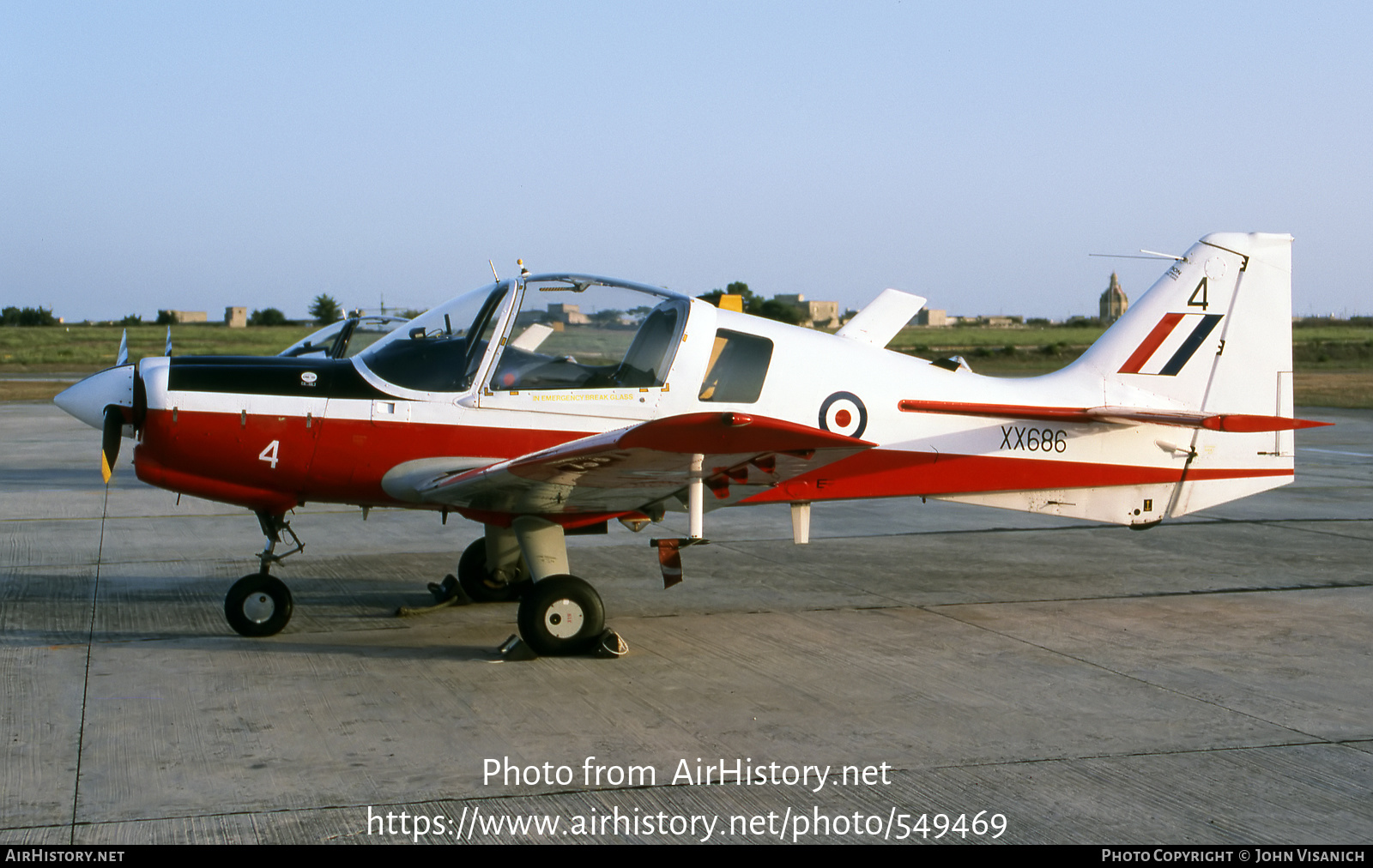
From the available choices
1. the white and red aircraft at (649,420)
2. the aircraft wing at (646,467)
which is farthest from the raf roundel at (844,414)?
the aircraft wing at (646,467)

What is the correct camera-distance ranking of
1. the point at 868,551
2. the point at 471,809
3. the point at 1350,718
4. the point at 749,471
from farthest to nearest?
the point at 868,551 → the point at 749,471 → the point at 1350,718 → the point at 471,809

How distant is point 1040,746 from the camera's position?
16.5 ft

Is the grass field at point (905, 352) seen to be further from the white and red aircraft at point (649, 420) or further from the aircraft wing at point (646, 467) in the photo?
the aircraft wing at point (646, 467)

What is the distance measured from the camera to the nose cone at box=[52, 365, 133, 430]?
6594 millimetres

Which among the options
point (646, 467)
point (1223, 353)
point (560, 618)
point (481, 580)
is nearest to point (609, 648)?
point (560, 618)

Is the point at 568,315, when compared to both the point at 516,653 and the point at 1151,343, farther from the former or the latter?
the point at 1151,343

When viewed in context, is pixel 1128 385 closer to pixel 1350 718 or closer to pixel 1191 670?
pixel 1191 670

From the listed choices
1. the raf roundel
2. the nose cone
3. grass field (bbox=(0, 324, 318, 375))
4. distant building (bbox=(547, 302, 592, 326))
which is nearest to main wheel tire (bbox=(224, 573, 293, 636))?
the nose cone

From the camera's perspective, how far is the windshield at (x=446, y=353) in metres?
6.90

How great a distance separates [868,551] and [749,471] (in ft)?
14.5

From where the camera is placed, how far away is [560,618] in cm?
650

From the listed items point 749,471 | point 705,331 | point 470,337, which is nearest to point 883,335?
point 705,331

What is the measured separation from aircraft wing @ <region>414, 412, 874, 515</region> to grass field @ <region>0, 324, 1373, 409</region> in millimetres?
28298

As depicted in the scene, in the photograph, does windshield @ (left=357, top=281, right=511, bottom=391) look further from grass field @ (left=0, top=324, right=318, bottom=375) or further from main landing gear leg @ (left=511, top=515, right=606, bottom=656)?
grass field @ (left=0, top=324, right=318, bottom=375)
